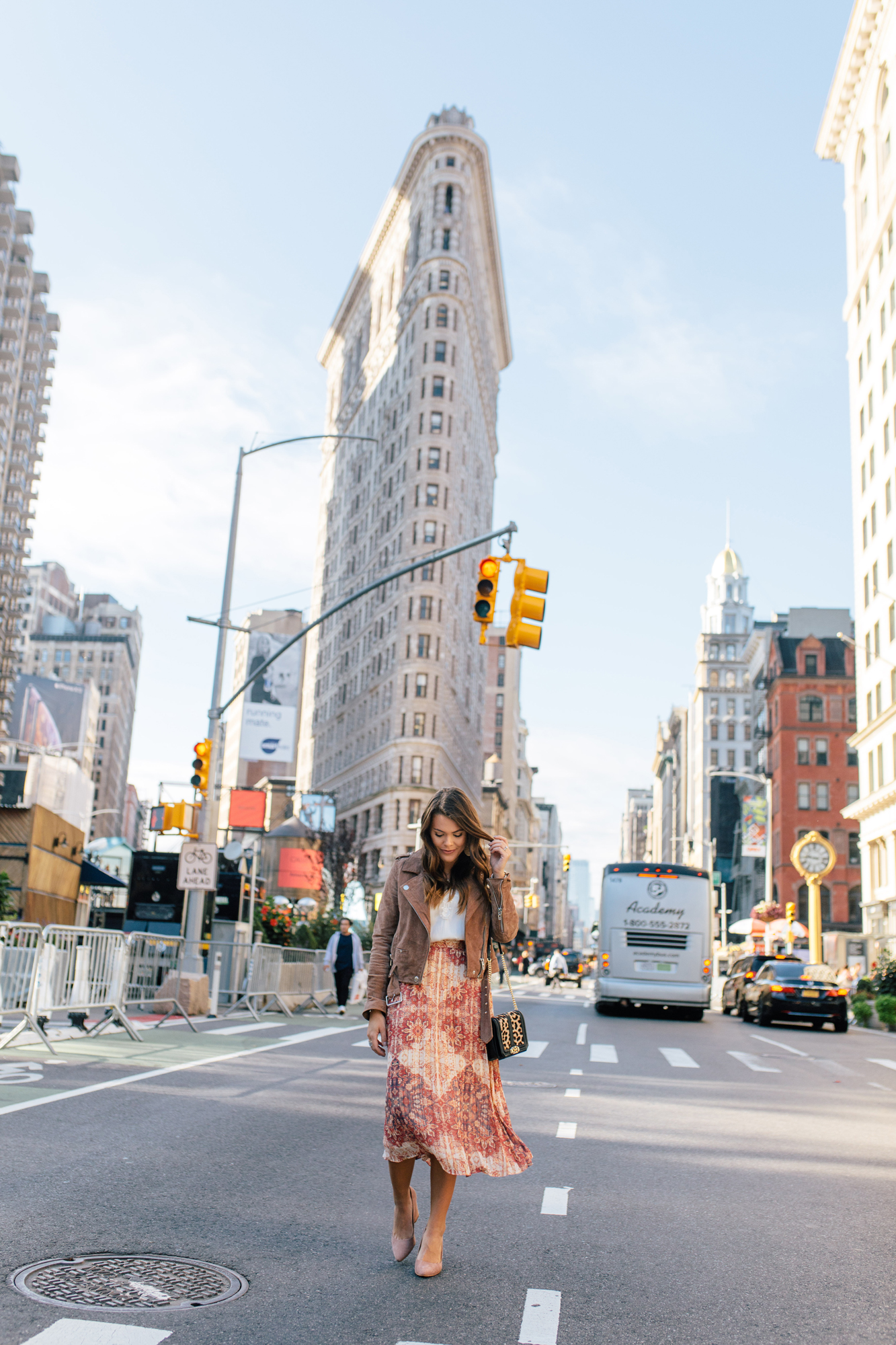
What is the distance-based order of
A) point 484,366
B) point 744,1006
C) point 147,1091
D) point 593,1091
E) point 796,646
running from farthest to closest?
1. point 484,366
2. point 796,646
3. point 744,1006
4. point 593,1091
5. point 147,1091

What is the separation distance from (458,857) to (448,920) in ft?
0.89

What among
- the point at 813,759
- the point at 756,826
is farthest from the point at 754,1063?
the point at 813,759

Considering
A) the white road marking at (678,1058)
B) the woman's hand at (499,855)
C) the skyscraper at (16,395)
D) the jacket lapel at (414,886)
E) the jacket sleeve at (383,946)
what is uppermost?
the skyscraper at (16,395)

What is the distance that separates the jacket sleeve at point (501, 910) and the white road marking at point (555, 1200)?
2.17 meters

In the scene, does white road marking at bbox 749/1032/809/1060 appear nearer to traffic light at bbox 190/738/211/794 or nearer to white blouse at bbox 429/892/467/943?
traffic light at bbox 190/738/211/794

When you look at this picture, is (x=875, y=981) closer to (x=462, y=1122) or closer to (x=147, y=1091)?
(x=147, y=1091)

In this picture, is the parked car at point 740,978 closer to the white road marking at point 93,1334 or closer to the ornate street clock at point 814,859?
the ornate street clock at point 814,859

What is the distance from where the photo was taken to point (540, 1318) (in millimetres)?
4633

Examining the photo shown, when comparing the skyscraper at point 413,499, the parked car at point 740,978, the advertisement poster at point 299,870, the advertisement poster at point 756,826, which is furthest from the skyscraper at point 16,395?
the parked car at point 740,978

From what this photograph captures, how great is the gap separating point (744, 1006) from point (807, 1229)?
25.1 metres

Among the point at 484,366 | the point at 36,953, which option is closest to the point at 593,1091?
the point at 36,953

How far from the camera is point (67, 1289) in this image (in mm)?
4594

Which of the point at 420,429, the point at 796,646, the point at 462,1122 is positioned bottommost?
the point at 462,1122

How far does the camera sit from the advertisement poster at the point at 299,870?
256 ft
